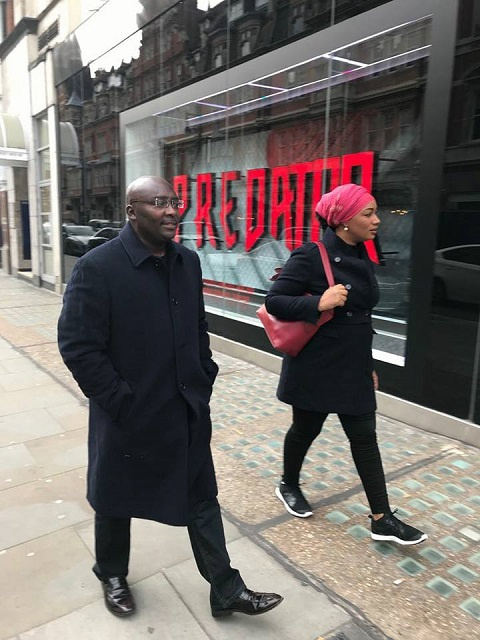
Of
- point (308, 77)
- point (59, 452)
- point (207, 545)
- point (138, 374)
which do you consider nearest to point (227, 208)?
point (308, 77)

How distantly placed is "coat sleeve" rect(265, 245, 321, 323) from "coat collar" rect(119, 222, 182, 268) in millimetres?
781

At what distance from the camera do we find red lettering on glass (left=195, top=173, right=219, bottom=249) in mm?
7504

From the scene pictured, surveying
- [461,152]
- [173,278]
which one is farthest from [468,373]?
[173,278]

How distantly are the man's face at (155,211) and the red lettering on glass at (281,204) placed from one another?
4357 mm

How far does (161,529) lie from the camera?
113 inches

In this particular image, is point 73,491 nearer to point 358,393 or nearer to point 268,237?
point 358,393

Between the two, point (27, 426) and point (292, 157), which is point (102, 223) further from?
point (27, 426)

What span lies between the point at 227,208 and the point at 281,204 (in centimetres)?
113

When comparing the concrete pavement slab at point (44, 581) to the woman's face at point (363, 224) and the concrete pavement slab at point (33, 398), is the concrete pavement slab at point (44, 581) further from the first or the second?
the concrete pavement slab at point (33, 398)

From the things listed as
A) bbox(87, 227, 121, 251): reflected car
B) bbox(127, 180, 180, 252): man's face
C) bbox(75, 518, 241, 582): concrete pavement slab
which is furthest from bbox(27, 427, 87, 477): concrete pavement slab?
bbox(87, 227, 121, 251): reflected car

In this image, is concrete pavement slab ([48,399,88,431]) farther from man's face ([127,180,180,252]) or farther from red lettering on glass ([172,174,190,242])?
red lettering on glass ([172,174,190,242])

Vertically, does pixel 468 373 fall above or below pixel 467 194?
below

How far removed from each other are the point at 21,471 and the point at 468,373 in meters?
3.31

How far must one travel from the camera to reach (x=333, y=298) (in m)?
2.48
